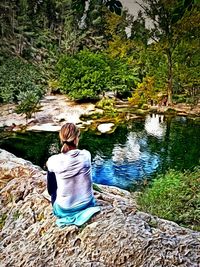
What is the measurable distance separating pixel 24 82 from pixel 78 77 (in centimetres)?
216

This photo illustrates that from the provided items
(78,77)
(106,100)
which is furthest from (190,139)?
(78,77)

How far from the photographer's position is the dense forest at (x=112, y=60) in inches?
653

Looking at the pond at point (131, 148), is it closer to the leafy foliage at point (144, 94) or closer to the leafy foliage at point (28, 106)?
the leafy foliage at point (28, 106)

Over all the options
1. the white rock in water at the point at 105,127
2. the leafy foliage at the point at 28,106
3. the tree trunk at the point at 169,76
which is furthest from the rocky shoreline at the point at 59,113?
the tree trunk at the point at 169,76

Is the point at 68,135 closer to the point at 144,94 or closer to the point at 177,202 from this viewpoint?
the point at 177,202

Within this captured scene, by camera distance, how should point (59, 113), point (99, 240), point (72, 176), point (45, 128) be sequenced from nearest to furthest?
point (99, 240)
point (72, 176)
point (45, 128)
point (59, 113)

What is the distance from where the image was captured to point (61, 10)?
2222cm

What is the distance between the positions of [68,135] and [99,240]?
2.28 ft

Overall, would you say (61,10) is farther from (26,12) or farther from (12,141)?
(12,141)

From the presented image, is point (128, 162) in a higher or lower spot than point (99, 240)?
lower

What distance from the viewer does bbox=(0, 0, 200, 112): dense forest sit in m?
16.6

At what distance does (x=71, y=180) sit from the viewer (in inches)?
112

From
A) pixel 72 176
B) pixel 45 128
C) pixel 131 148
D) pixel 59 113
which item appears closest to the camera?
pixel 72 176

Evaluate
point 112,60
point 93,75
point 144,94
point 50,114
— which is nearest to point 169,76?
point 144,94
